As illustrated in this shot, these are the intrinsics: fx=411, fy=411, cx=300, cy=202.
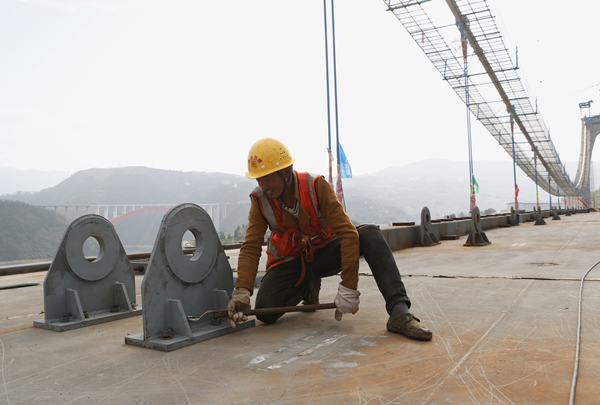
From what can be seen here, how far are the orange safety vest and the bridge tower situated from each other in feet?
317

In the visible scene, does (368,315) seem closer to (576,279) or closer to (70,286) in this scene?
(70,286)

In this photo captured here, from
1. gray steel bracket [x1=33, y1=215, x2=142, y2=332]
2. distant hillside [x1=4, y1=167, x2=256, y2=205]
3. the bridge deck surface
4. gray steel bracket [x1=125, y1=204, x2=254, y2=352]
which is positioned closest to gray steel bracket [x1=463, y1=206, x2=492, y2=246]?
the bridge deck surface

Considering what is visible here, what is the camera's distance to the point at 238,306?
3137 mm

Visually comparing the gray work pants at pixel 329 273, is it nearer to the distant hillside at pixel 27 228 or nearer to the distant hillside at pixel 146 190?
the distant hillside at pixel 27 228

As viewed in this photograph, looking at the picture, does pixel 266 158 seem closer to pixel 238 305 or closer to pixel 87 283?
pixel 238 305

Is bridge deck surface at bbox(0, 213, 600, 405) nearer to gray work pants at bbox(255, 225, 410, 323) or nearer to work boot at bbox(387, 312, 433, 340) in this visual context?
work boot at bbox(387, 312, 433, 340)

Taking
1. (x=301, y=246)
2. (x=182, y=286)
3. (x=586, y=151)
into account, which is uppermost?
(x=586, y=151)

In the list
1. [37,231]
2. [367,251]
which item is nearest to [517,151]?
[37,231]

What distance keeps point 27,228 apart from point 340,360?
40.7 m

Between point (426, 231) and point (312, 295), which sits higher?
point (426, 231)

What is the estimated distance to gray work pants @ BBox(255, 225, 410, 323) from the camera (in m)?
3.09

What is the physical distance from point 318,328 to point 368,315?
610 millimetres

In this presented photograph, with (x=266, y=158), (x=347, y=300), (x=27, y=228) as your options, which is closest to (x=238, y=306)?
(x=347, y=300)

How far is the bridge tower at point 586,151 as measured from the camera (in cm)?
8356
